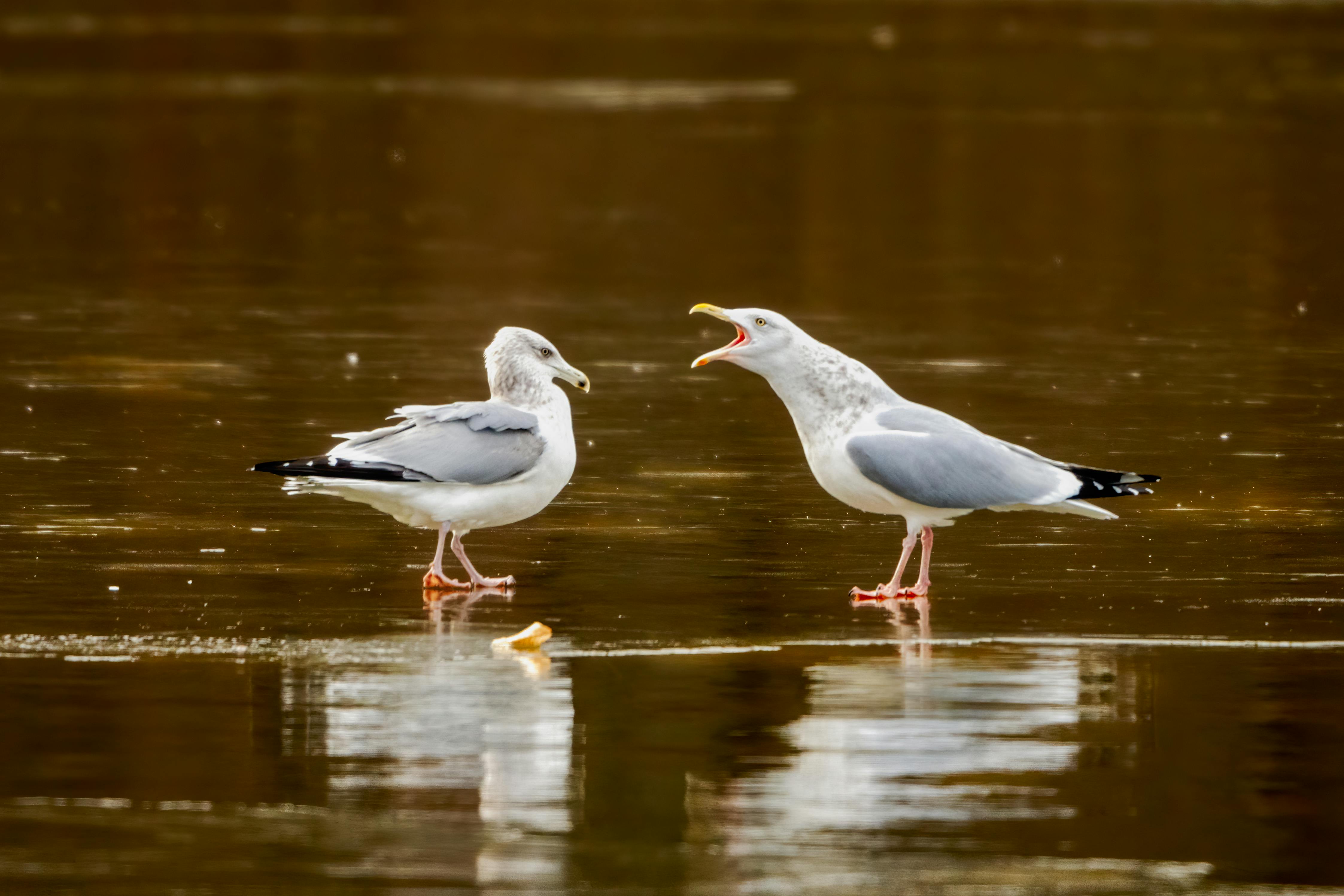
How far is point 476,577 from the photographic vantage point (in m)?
→ 8.96

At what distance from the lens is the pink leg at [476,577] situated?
895 centimetres

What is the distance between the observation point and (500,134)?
30.0 meters

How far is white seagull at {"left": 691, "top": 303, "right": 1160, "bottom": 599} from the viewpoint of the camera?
29.0ft

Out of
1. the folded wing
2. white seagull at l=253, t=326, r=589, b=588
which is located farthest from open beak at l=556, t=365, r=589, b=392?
the folded wing

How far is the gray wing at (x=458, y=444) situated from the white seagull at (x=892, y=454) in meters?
0.77

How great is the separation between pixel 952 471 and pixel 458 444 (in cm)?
181

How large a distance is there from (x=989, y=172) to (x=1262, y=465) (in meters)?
15.3

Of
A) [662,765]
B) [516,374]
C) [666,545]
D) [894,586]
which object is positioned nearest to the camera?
[662,765]

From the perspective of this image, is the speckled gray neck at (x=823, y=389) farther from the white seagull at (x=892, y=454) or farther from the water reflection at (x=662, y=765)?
the water reflection at (x=662, y=765)

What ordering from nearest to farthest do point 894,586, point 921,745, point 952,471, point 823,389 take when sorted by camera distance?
point 921,745 < point 894,586 < point 952,471 < point 823,389

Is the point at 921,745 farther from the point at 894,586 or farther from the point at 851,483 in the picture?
the point at 851,483

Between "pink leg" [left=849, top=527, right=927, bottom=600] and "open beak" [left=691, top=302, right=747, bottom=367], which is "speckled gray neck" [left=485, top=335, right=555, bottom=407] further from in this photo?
"pink leg" [left=849, top=527, right=927, bottom=600]

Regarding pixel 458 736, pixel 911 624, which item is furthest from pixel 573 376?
pixel 458 736

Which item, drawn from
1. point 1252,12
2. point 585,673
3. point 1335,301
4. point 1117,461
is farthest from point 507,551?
point 1252,12
